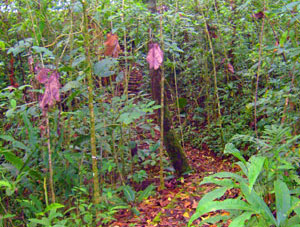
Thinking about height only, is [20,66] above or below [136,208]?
above

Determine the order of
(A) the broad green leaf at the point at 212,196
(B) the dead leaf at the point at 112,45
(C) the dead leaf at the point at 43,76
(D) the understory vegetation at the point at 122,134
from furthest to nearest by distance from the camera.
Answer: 1. (B) the dead leaf at the point at 112,45
2. (C) the dead leaf at the point at 43,76
3. (D) the understory vegetation at the point at 122,134
4. (A) the broad green leaf at the point at 212,196

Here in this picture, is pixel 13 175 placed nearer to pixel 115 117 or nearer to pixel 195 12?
pixel 115 117

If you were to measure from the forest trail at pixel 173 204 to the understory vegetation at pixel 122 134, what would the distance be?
0.05 feet

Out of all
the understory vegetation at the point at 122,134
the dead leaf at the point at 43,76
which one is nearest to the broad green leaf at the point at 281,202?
the understory vegetation at the point at 122,134

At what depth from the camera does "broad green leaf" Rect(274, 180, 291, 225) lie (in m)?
2.12

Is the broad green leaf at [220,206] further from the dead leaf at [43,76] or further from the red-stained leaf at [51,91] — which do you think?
the dead leaf at [43,76]

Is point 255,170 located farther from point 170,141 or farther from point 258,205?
point 170,141

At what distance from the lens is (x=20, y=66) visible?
5059 mm

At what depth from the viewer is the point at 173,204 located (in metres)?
3.48

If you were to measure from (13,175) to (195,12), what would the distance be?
4524 millimetres

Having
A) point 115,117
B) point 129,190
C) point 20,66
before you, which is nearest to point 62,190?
point 129,190

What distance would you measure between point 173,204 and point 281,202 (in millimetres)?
1542

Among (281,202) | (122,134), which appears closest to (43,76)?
(122,134)

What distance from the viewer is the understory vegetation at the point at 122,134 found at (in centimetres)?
255
